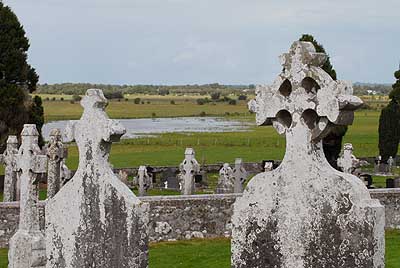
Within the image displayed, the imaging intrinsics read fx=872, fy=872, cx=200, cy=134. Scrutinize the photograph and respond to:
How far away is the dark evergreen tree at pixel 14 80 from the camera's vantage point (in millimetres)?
37094

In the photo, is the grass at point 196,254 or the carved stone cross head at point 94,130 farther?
the grass at point 196,254

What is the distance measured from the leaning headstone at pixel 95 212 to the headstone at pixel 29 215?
364cm

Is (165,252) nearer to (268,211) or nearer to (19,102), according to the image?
(268,211)

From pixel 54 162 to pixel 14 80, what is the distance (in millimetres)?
15901

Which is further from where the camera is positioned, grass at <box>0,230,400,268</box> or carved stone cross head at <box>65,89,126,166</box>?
grass at <box>0,230,400,268</box>

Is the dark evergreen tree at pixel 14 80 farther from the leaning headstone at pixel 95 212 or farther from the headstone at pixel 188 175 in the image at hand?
the leaning headstone at pixel 95 212

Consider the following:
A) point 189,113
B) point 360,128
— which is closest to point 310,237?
point 360,128

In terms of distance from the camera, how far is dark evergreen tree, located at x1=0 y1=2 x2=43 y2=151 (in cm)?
3709

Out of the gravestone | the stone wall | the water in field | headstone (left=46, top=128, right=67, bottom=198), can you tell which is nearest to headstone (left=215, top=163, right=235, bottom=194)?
headstone (left=46, top=128, right=67, bottom=198)

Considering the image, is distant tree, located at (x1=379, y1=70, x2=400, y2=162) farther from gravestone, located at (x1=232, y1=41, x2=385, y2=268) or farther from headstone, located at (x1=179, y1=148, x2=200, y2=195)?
gravestone, located at (x1=232, y1=41, x2=385, y2=268)

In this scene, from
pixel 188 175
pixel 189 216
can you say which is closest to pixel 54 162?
pixel 189 216

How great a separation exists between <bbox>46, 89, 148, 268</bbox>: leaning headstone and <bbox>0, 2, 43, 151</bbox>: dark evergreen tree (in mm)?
28471

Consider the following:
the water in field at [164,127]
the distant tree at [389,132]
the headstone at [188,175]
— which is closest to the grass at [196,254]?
Answer: the headstone at [188,175]

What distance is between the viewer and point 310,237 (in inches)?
273
